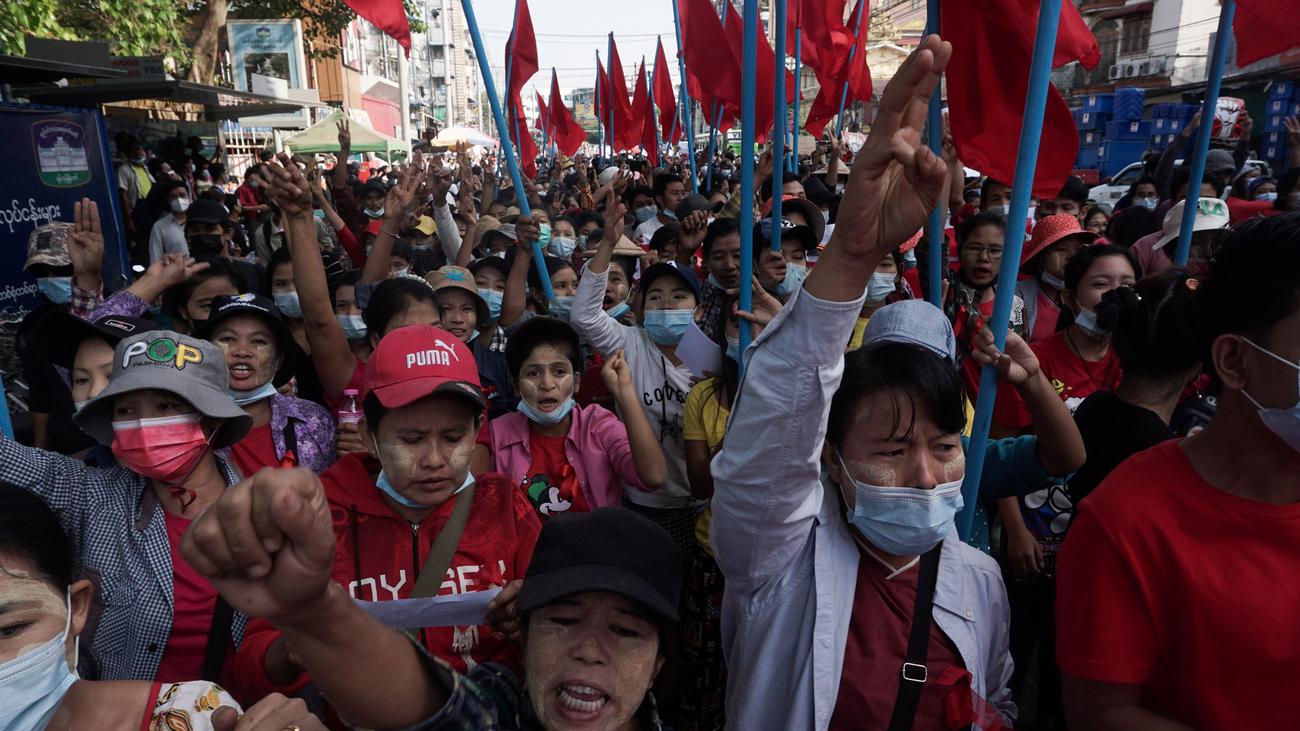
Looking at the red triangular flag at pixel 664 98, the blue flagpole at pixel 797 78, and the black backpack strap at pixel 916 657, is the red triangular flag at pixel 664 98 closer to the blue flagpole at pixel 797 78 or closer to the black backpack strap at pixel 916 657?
the blue flagpole at pixel 797 78

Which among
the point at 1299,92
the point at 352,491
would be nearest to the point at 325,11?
the point at 352,491

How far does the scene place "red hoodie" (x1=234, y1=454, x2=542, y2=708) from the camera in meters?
1.81

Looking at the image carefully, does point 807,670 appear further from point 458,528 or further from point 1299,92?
point 1299,92

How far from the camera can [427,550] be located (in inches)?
75.8

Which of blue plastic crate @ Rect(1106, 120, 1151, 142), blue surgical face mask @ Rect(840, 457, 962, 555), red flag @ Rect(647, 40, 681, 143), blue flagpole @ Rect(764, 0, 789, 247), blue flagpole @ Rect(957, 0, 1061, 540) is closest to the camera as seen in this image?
blue surgical face mask @ Rect(840, 457, 962, 555)

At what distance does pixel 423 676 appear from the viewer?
1240 mm

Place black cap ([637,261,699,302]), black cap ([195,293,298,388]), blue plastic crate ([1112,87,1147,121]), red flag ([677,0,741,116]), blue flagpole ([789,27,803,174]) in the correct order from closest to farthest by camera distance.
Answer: black cap ([195,293,298,388]), black cap ([637,261,699,302]), blue flagpole ([789,27,803,174]), red flag ([677,0,741,116]), blue plastic crate ([1112,87,1147,121])

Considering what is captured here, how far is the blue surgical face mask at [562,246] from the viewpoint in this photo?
6.75 m

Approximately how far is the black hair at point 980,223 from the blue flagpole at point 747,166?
1.46m

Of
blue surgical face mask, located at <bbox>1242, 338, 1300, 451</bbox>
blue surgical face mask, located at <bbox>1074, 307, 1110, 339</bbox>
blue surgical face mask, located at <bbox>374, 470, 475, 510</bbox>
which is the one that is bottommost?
blue surgical face mask, located at <bbox>374, 470, 475, 510</bbox>

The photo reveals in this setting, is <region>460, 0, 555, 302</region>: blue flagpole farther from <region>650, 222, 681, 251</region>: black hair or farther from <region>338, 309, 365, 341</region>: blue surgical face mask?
<region>650, 222, 681, 251</region>: black hair

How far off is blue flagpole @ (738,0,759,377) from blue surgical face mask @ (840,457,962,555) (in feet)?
2.90

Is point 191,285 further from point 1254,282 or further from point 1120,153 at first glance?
point 1120,153

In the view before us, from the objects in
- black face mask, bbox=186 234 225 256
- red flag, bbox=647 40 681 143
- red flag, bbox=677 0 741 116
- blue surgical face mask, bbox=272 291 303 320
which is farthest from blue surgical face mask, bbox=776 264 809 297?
red flag, bbox=647 40 681 143
